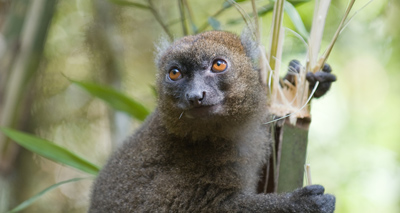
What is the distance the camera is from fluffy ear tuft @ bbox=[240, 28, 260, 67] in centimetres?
423

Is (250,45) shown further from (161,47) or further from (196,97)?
(196,97)

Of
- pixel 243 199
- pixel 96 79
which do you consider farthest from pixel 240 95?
pixel 96 79

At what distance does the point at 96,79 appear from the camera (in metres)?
6.84

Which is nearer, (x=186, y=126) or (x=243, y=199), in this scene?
(x=243, y=199)

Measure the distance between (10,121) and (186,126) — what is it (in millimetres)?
2090

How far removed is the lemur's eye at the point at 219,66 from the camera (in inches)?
152

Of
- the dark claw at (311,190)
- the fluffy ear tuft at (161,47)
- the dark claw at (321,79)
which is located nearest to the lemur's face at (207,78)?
the fluffy ear tuft at (161,47)

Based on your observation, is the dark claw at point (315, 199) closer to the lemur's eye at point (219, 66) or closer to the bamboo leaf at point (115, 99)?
the lemur's eye at point (219, 66)

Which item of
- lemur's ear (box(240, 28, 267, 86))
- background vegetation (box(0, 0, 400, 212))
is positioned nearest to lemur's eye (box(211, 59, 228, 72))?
lemur's ear (box(240, 28, 267, 86))

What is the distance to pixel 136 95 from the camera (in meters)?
7.76

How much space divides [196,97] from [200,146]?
73cm

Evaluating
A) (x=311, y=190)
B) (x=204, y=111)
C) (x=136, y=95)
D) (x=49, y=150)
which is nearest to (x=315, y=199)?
(x=311, y=190)

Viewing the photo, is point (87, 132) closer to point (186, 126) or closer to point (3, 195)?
point (3, 195)

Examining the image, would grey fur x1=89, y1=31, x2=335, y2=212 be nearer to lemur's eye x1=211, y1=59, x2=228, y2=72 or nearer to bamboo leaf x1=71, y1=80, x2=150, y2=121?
lemur's eye x1=211, y1=59, x2=228, y2=72
